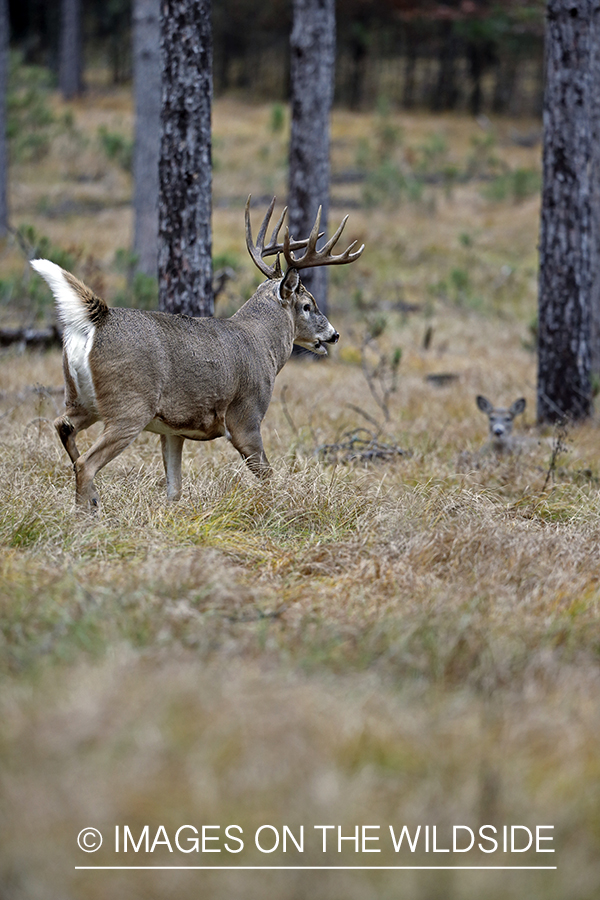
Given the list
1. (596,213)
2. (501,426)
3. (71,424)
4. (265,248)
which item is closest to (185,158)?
(265,248)

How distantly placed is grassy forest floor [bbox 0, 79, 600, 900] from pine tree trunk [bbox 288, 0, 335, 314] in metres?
3.95

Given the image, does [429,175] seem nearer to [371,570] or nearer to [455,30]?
[455,30]

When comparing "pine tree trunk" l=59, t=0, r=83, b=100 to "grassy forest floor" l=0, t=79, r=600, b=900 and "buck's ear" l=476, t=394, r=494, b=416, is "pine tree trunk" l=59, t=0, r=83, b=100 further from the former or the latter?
"buck's ear" l=476, t=394, r=494, b=416

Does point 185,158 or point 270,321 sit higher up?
point 185,158

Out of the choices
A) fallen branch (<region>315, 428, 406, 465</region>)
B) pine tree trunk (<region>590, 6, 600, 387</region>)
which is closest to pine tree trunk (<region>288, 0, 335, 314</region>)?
pine tree trunk (<region>590, 6, 600, 387</region>)

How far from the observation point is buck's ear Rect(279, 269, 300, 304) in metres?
5.83

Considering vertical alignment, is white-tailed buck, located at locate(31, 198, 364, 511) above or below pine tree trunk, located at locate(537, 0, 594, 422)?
below

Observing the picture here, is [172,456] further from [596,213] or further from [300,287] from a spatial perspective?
[596,213]

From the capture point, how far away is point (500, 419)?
24.3 feet

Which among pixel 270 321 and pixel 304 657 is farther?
pixel 270 321

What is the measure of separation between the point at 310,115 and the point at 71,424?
7328 millimetres

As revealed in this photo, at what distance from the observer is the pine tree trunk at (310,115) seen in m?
10.9

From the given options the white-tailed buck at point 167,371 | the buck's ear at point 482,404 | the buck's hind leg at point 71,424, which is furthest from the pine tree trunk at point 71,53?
the buck's hind leg at point 71,424

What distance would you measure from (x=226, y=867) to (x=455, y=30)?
3474cm
